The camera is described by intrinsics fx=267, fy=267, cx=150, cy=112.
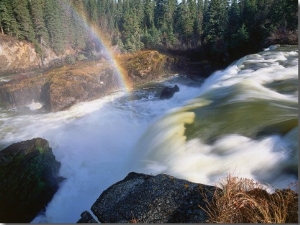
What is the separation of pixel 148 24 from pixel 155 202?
27.5 m

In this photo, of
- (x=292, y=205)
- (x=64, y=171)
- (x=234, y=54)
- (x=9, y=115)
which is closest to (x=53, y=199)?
(x=64, y=171)

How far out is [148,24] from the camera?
2794 centimetres

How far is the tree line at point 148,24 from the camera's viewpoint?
43.7ft

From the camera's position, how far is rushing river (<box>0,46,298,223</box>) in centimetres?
292

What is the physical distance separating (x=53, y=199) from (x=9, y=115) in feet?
18.2

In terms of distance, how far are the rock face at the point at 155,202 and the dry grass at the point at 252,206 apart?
24 centimetres

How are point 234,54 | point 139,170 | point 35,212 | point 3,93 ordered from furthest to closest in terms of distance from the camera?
point 234,54 < point 3,93 < point 35,212 < point 139,170

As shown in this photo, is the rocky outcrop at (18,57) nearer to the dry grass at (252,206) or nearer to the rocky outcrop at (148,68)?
the rocky outcrop at (148,68)

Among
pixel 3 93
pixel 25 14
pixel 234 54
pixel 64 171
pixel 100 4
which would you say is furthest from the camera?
pixel 100 4

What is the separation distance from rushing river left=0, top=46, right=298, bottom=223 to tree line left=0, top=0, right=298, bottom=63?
4.84m

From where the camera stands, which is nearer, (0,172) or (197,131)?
(197,131)

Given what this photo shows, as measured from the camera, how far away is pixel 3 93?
10.7m

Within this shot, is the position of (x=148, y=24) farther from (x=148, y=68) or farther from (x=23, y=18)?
(x=148, y=68)

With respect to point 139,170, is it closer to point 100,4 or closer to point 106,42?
point 106,42
